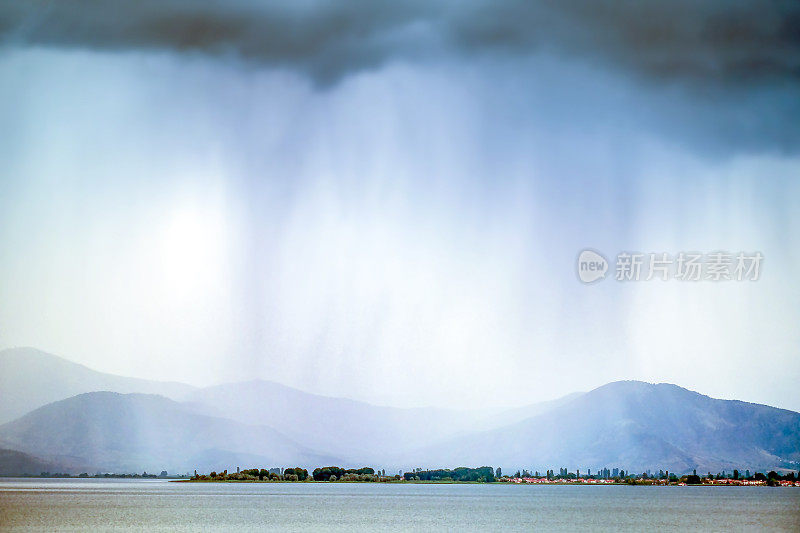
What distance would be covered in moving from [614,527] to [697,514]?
929 inches

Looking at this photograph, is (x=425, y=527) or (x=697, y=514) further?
(x=697, y=514)

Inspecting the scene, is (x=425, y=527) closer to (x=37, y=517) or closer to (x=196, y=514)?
(x=196, y=514)

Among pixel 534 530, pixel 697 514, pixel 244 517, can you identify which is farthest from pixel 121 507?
pixel 697 514

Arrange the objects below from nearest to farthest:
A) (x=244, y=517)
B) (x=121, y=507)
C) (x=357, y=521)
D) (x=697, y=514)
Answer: (x=357, y=521) → (x=244, y=517) → (x=697, y=514) → (x=121, y=507)

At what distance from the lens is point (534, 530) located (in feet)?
211

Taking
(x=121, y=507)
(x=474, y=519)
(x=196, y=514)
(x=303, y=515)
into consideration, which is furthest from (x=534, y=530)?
(x=121, y=507)

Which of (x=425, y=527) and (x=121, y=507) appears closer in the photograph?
(x=425, y=527)

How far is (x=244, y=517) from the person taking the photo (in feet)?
258

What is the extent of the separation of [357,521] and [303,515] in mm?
10454

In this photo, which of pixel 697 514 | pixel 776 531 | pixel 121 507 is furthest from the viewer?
pixel 121 507

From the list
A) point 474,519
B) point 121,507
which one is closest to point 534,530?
point 474,519

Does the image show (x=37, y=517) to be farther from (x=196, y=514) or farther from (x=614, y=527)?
(x=614, y=527)

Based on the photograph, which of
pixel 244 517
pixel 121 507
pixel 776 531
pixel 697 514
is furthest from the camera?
pixel 121 507

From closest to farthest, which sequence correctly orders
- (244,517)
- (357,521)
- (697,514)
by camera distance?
(357,521) < (244,517) < (697,514)
